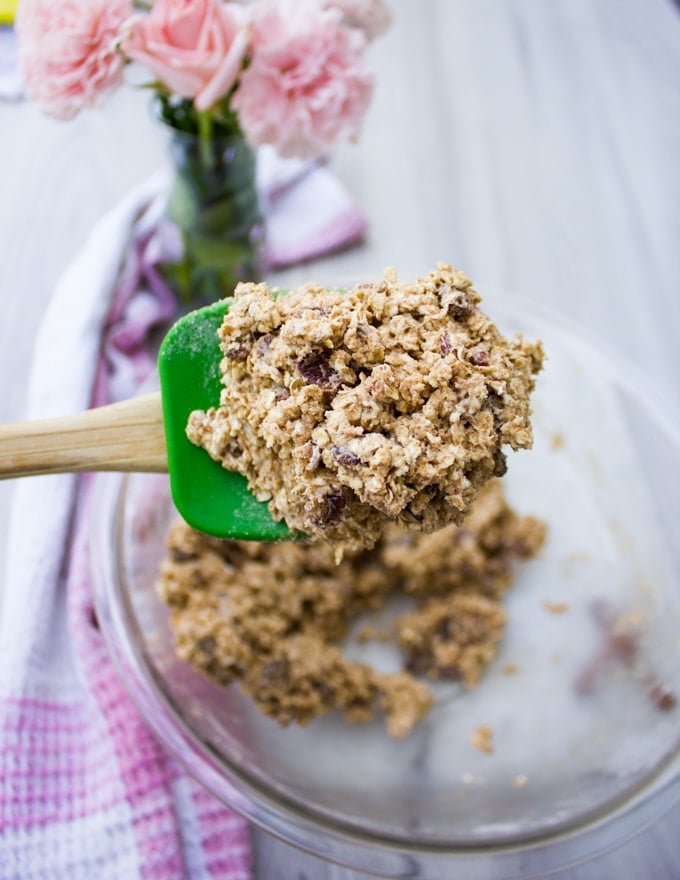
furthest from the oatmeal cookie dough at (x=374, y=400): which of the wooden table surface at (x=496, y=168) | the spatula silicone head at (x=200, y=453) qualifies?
the wooden table surface at (x=496, y=168)

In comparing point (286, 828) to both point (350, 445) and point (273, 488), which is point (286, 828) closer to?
point (273, 488)

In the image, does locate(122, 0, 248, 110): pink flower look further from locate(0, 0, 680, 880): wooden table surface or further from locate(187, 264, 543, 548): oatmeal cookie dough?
locate(0, 0, 680, 880): wooden table surface

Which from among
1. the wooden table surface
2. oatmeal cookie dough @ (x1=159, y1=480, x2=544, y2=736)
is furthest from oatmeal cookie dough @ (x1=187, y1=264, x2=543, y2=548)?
the wooden table surface

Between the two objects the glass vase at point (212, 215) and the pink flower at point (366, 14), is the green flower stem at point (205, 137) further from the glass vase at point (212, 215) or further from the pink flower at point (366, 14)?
the pink flower at point (366, 14)

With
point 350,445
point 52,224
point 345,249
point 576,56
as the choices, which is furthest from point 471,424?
point 576,56

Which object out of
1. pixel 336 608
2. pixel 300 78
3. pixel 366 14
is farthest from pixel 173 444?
pixel 366 14

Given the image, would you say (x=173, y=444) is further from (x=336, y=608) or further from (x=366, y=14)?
(x=366, y=14)
